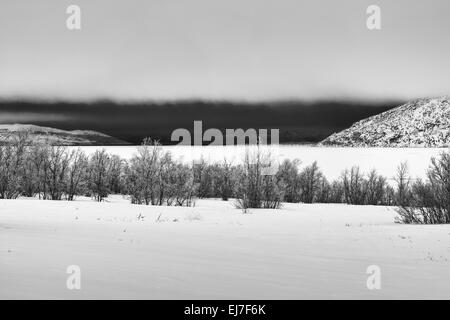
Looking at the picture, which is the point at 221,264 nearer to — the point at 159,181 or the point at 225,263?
the point at 225,263

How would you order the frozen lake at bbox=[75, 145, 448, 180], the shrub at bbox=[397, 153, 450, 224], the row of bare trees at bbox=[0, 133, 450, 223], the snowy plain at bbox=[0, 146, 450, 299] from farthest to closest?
1. the frozen lake at bbox=[75, 145, 448, 180]
2. the row of bare trees at bbox=[0, 133, 450, 223]
3. the shrub at bbox=[397, 153, 450, 224]
4. the snowy plain at bbox=[0, 146, 450, 299]

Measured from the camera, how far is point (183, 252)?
1209 cm

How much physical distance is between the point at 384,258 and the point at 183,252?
525 centimetres

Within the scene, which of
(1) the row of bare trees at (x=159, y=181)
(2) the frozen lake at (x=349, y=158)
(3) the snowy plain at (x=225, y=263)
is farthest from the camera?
(2) the frozen lake at (x=349, y=158)

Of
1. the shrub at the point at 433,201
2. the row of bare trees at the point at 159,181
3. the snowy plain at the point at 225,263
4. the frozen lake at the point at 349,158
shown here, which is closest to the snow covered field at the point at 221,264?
the snowy plain at the point at 225,263

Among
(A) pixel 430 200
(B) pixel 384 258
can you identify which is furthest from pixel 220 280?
(A) pixel 430 200

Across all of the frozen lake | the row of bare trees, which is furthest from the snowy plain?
the frozen lake

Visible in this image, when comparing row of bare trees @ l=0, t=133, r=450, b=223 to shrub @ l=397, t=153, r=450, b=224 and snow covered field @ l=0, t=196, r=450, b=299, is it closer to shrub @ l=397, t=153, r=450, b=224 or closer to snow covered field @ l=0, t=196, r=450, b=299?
shrub @ l=397, t=153, r=450, b=224

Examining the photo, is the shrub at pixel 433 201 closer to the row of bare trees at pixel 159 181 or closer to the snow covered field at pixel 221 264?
the row of bare trees at pixel 159 181

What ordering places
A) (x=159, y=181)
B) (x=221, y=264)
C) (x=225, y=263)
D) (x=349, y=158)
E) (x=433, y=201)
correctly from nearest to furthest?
(x=221, y=264), (x=225, y=263), (x=433, y=201), (x=159, y=181), (x=349, y=158)

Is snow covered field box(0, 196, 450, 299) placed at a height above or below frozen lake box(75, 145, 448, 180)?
below

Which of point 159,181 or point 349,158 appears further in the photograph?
point 349,158

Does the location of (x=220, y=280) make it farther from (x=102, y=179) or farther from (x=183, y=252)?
(x=102, y=179)

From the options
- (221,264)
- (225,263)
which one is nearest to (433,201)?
(225,263)
